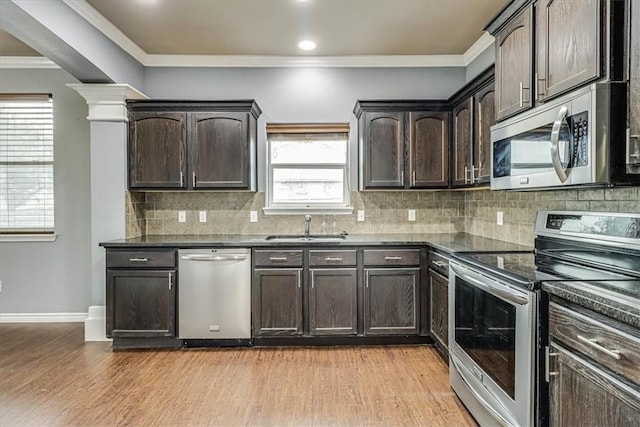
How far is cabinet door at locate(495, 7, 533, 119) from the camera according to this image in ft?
7.61

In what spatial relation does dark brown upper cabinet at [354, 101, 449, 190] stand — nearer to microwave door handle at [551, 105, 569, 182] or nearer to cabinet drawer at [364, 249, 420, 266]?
cabinet drawer at [364, 249, 420, 266]

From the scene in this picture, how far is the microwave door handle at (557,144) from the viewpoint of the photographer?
6.19 ft

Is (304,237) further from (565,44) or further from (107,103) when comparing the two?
(565,44)

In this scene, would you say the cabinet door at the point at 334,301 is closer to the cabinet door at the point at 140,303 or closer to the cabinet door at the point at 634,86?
the cabinet door at the point at 140,303

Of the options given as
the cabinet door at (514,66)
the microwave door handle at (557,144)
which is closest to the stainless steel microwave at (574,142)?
the microwave door handle at (557,144)

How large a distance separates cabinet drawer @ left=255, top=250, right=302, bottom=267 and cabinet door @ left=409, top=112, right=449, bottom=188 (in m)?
1.32

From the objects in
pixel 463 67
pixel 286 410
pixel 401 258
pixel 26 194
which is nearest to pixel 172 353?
pixel 286 410

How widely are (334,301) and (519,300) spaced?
2021 mm

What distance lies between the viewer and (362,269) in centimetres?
366

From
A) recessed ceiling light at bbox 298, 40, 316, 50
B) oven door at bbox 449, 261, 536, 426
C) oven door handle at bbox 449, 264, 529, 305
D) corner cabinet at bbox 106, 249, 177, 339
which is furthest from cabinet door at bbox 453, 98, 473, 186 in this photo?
corner cabinet at bbox 106, 249, 177, 339

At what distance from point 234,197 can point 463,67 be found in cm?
276

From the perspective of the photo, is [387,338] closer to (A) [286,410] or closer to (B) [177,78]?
(A) [286,410]

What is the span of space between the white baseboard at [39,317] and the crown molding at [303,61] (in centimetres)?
278

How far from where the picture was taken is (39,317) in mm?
4422
